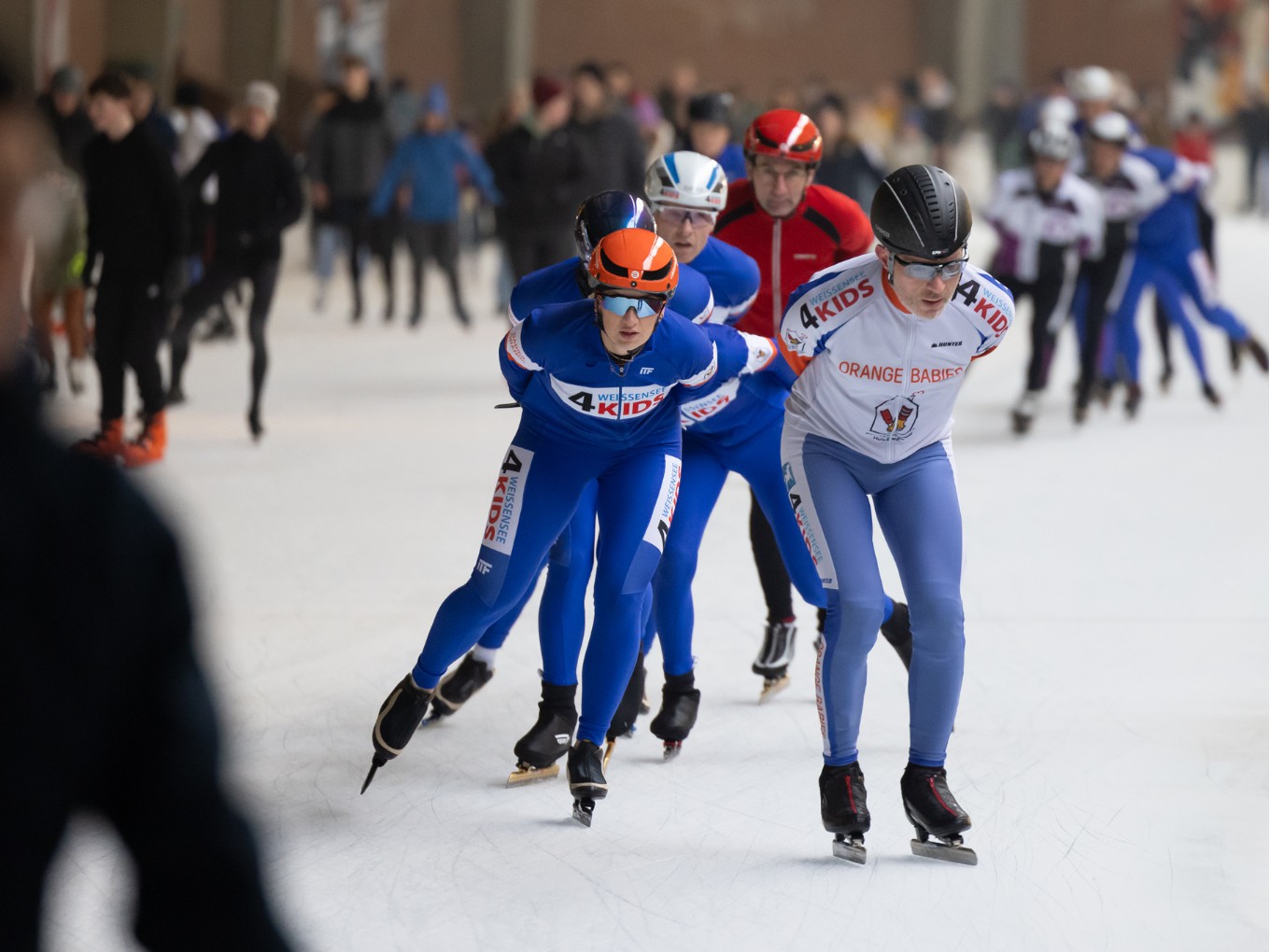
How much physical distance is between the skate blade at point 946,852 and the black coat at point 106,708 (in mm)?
3021

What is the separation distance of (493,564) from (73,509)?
3.12 metres

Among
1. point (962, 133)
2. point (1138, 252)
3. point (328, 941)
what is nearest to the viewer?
point (328, 941)

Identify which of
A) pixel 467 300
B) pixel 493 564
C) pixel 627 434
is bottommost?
pixel 467 300

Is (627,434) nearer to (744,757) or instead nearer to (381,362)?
(744,757)

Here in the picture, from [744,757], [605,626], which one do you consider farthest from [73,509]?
[744,757]

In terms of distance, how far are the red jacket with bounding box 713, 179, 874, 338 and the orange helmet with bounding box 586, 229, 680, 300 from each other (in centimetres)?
137

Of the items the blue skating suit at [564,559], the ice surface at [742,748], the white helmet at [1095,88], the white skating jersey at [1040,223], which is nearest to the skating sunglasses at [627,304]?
the blue skating suit at [564,559]

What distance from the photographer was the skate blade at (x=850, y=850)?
414 cm

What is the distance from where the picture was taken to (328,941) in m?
3.68

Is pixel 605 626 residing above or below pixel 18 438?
below

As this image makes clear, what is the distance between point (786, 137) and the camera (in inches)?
213

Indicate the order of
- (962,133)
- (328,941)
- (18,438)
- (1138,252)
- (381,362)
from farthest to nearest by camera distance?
(962,133), (381,362), (1138,252), (328,941), (18,438)

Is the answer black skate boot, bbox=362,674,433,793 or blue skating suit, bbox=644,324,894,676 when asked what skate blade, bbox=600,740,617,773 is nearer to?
blue skating suit, bbox=644,324,894,676

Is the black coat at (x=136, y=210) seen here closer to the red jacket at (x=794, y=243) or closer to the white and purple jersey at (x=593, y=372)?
the red jacket at (x=794, y=243)
